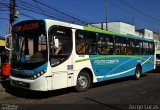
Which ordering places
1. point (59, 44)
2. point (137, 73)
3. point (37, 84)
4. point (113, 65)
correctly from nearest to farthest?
point (37, 84) < point (59, 44) < point (113, 65) < point (137, 73)

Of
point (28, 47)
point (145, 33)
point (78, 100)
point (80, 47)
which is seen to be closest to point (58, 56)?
point (28, 47)

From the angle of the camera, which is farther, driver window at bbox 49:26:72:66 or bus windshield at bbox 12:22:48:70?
driver window at bbox 49:26:72:66

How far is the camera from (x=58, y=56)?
442 inches

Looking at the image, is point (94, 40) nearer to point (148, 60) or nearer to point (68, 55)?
point (68, 55)

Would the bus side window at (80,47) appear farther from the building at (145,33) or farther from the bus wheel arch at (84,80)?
the building at (145,33)

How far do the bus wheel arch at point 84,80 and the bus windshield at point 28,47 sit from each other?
247 centimetres

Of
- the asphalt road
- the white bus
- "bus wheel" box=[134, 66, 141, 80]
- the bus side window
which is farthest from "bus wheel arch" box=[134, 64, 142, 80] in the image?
the bus side window

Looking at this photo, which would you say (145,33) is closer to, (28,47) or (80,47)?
(80,47)

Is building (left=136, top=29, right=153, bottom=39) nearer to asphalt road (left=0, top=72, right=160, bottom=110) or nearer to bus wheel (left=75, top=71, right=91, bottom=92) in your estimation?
bus wheel (left=75, top=71, right=91, bottom=92)

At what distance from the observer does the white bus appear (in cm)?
1077

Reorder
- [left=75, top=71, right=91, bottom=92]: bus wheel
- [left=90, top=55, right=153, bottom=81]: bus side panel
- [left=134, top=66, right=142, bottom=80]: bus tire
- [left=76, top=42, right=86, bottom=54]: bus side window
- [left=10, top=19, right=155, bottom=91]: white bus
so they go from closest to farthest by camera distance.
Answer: [left=10, top=19, right=155, bottom=91]: white bus, [left=76, top=42, right=86, bottom=54]: bus side window, [left=75, top=71, right=91, bottom=92]: bus wheel, [left=90, top=55, right=153, bottom=81]: bus side panel, [left=134, top=66, right=142, bottom=80]: bus tire

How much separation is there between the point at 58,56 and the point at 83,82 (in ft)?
7.54

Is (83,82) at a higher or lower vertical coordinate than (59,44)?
lower

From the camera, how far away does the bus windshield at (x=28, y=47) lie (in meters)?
10.8
